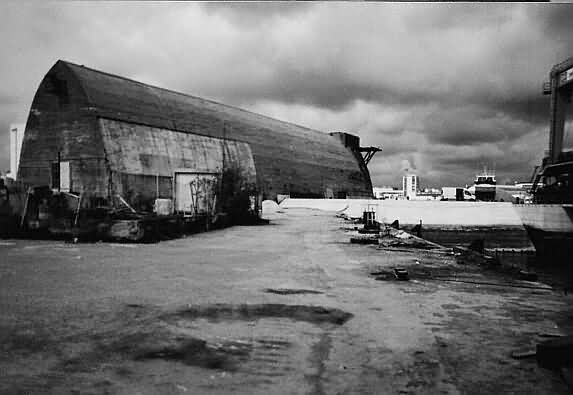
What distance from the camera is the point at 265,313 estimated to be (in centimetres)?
507

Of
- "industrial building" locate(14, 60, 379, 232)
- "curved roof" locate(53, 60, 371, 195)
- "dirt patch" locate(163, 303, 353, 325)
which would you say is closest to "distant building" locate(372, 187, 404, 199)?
"curved roof" locate(53, 60, 371, 195)

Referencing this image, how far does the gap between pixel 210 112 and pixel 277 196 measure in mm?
9426

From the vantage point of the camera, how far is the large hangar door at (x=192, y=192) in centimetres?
1942

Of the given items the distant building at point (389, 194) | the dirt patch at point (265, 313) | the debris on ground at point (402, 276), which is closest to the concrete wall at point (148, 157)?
the debris on ground at point (402, 276)

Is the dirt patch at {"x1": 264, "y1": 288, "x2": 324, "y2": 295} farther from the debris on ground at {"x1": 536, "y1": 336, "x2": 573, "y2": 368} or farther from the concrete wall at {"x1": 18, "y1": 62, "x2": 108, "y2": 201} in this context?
the concrete wall at {"x1": 18, "y1": 62, "x2": 108, "y2": 201}

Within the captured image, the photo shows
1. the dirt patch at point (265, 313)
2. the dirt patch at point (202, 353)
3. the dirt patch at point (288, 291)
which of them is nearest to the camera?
the dirt patch at point (202, 353)

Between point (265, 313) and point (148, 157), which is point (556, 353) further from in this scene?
point (148, 157)

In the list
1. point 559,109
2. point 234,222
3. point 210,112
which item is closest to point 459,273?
point 234,222

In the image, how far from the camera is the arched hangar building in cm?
2150

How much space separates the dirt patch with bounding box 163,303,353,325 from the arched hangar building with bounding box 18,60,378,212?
14.3 m

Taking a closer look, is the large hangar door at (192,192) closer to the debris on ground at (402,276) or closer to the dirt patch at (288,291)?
the debris on ground at (402,276)

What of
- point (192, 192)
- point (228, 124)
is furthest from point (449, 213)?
point (192, 192)

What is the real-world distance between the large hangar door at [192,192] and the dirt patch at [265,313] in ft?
46.8

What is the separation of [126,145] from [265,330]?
20.6 m
